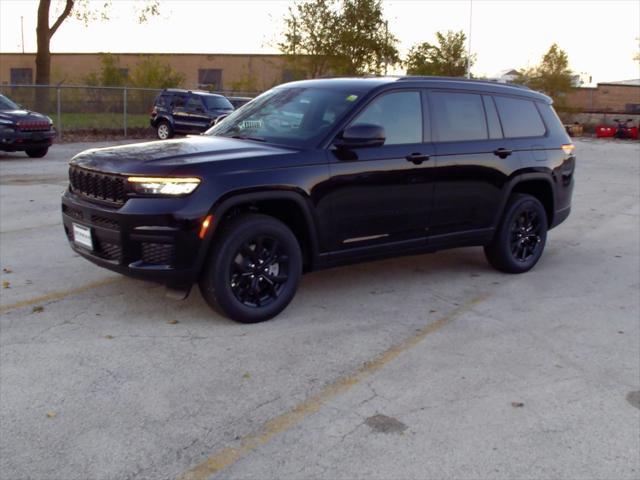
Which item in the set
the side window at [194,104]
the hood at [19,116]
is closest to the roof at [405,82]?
the hood at [19,116]

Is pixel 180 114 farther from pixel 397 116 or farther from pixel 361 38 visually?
pixel 397 116

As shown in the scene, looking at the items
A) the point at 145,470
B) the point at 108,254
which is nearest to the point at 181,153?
the point at 108,254

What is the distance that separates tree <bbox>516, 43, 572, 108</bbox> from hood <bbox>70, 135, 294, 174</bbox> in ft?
152

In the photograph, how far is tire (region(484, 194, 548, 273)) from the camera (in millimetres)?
7145

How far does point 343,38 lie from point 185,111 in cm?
1343

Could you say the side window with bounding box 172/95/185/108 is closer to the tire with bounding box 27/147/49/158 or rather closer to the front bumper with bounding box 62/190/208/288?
the tire with bounding box 27/147/49/158

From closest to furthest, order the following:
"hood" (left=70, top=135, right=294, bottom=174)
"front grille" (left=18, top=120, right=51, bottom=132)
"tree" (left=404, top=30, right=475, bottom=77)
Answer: "hood" (left=70, top=135, right=294, bottom=174) → "front grille" (left=18, top=120, right=51, bottom=132) → "tree" (left=404, top=30, right=475, bottom=77)

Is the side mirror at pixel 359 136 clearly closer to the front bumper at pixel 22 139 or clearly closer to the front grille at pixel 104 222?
the front grille at pixel 104 222

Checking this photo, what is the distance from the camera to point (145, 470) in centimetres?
338

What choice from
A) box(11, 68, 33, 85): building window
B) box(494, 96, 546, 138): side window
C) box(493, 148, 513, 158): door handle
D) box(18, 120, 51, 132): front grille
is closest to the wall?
box(18, 120, 51, 132): front grille

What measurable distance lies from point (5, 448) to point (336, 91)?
3.85m

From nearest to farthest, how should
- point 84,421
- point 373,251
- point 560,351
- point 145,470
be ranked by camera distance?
1. point 145,470
2. point 84,421
3. point 560,351
4. point 373,251

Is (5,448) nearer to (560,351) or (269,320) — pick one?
(269,320)

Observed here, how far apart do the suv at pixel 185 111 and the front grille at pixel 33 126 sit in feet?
21.7
